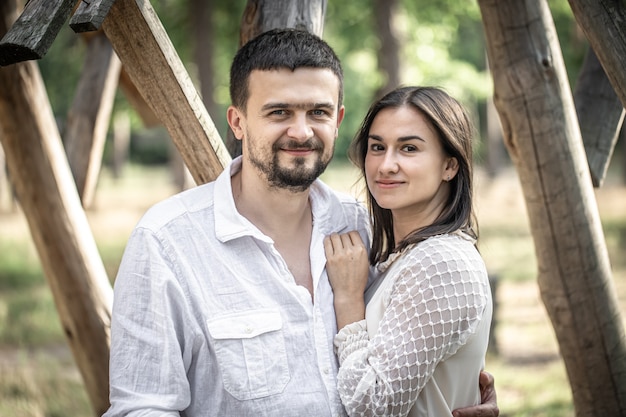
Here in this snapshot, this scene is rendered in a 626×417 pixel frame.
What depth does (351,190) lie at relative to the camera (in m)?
3.10

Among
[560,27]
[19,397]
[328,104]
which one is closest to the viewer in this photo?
[328,104]

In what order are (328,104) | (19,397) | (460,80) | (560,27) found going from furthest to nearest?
(560,27)
(460,80)
(19,397)
(328,104)

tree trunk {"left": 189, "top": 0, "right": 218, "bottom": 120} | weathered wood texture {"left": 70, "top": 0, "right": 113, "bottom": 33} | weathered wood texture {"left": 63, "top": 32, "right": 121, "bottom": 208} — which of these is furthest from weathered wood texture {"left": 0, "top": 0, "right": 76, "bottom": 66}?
tree trunk {"left": 189, "top": 0, "right": 218, "bottom": 120}

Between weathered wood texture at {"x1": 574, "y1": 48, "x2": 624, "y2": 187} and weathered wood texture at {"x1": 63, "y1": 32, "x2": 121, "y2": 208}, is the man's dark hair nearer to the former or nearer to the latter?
weathered wood texture at {"x1": 574, "y1": 48, "x2": 624, "y2": 187}

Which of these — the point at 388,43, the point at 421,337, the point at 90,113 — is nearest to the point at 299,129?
the point at 421,337

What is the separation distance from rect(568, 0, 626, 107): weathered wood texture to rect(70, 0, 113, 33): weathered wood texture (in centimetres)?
164

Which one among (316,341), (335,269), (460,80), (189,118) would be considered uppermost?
(460,80)

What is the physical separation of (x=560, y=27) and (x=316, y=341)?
711 inches

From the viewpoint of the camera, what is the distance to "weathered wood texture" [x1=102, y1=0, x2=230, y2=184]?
2469mm

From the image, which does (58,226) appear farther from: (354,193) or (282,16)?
(354,193)

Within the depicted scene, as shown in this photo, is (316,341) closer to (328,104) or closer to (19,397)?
(328,104)

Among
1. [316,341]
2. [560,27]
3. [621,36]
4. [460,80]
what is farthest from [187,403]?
[560,27]

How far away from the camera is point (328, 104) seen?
2525 millimetres

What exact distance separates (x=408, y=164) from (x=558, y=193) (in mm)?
1035
